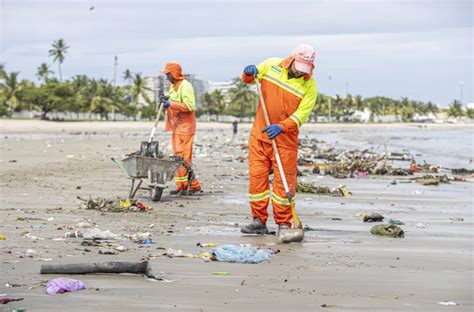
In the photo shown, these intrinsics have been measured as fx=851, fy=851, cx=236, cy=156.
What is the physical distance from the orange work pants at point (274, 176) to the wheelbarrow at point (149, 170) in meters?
2.61

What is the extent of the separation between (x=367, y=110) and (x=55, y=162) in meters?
178

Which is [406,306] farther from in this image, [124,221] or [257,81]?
[124,221]

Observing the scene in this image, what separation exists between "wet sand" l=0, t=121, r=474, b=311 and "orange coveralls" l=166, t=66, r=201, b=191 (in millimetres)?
478

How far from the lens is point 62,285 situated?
5.27 m

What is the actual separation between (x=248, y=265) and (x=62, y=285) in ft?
5.61

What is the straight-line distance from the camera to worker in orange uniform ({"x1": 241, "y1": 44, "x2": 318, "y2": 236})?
27.2 ft

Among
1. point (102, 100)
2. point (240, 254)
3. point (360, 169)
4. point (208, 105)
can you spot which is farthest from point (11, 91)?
point (240, 254)

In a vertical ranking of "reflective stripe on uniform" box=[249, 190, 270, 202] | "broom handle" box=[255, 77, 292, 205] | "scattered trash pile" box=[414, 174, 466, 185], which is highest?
"broom handle" box=[255, 77, 292, 205]

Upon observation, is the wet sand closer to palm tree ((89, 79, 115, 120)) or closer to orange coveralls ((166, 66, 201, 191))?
orange coveralls ((166, 66, 201, 191))

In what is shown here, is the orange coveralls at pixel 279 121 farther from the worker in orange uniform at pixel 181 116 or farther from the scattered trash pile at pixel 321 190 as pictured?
the scattered trash pile at pixel 321 190

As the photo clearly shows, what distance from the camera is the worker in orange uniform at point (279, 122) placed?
828 cm

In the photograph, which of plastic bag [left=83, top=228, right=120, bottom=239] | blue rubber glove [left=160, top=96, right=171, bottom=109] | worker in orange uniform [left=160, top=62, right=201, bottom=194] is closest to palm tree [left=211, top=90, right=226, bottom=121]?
worker in orange uniform [left=160, top=62, right=201, bottom=194]

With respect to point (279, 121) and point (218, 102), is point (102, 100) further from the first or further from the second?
point (279, 121)

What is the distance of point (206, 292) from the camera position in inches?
213
